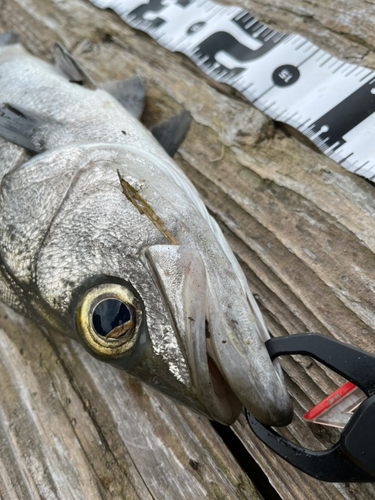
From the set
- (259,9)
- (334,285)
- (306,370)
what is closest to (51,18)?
(259,9)

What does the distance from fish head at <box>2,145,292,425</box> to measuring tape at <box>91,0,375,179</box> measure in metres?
0.66

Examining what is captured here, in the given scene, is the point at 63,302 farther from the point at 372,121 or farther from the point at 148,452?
the point at 372,121

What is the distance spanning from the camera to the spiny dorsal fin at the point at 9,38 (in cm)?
250

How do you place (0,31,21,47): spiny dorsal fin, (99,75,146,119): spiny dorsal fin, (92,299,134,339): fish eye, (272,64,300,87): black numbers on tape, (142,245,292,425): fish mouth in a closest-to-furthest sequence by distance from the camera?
(142,245,292,425): fish mouth < (92,299,134,339): fish eye < (272,64,300,87): black numbers on tape < (99,75,146,119): spiny dorsal fin < (0,31,21,47): spiny dorsal fin

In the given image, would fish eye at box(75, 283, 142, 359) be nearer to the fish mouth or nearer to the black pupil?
the black pupil

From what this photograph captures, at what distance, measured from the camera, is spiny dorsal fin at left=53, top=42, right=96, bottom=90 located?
2.07 meters

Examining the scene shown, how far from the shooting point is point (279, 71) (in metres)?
1.78

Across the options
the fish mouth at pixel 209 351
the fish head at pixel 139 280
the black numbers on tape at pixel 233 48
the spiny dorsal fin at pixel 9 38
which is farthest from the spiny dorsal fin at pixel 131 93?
the fish mouth at pixel 209 351

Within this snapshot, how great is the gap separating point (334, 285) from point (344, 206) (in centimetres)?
34

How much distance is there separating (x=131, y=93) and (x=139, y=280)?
134cm

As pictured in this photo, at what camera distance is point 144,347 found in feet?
3.67

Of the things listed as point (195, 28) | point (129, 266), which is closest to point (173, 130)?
point (195, 28)

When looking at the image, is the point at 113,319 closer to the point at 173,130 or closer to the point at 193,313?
the point at 193,313

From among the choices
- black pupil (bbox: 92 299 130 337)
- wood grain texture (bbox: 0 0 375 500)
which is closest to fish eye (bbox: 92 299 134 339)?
black pupil (bbox: 92 299 130 337)
